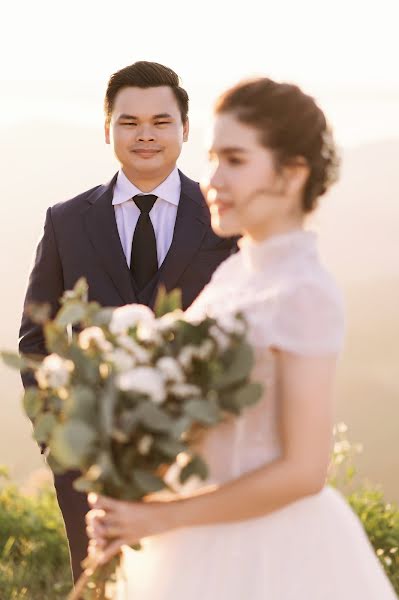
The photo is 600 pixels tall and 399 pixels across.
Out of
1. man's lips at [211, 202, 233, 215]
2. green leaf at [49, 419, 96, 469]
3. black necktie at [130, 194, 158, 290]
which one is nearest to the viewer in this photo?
green leaf at [49, 419, 96, 469]

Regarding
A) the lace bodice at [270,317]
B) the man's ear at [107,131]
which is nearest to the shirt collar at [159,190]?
the man's ear at [107,131]

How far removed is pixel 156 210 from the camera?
4.77 m

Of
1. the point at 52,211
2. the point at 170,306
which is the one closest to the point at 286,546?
the point at 170,306

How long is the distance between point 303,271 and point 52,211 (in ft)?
8.25

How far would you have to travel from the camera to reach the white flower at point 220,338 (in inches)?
99.5

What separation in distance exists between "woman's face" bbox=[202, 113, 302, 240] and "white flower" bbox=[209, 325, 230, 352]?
1.05 feet

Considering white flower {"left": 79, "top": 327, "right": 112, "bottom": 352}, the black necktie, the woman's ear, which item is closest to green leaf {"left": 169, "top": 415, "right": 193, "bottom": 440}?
white flower {"left": 79, "top": 327, "right": 112, "bottom": 352}

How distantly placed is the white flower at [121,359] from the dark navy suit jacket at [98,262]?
6.57ft

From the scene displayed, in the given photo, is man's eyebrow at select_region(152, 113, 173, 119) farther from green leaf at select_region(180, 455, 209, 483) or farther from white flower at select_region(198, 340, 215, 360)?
green leaf at select_region(180, 455, 209, 483)

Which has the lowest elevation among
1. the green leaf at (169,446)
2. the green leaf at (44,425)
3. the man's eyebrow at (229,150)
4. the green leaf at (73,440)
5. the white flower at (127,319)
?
the green leaf at (44,425)

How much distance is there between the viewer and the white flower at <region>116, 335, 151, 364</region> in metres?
2.58

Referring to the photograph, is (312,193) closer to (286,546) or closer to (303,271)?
(303,271)

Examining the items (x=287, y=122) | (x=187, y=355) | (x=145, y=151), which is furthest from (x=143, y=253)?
(x=187, y=355)

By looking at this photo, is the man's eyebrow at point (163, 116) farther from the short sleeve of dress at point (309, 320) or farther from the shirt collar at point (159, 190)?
the short sleeve of dress at point (309, 320)
